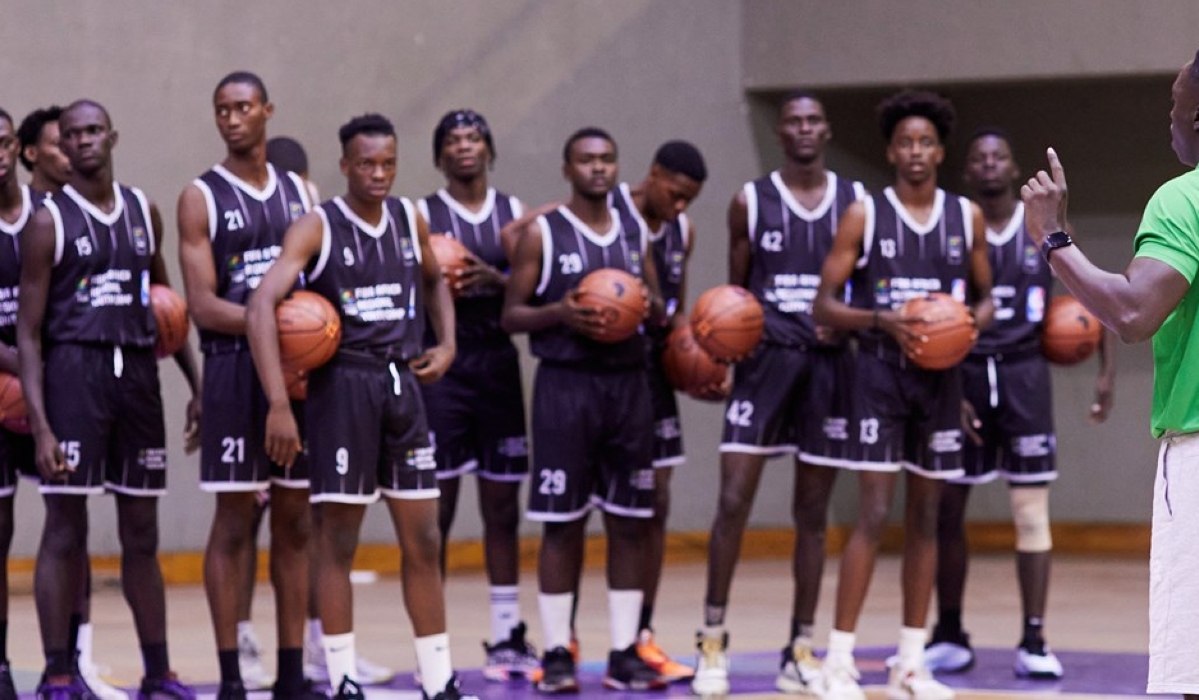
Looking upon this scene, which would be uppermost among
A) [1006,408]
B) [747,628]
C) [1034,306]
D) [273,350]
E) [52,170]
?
[52,170]

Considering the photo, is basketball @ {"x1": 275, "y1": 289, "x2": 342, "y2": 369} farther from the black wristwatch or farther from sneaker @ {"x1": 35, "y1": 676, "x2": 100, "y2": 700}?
the black wristwatch

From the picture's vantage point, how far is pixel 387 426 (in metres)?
5.91

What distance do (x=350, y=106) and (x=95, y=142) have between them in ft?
14.5

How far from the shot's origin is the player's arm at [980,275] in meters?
6.78

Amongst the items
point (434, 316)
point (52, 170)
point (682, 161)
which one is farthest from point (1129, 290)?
point (52, 170)

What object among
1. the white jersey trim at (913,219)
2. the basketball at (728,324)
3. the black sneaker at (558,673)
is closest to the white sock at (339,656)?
the black sneaker at (558,673)

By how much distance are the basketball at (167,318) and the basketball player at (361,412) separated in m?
0.83

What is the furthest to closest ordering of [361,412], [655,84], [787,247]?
[655,84], [787,247], [361,412]

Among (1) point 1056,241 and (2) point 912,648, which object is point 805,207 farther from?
(1) point 1056,241

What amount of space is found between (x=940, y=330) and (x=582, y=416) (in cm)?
133

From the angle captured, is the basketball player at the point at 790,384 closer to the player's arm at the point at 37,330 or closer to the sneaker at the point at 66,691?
the sneaker at the point at 66,691

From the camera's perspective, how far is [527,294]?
271 inches

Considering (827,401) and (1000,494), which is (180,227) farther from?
(1000,494)

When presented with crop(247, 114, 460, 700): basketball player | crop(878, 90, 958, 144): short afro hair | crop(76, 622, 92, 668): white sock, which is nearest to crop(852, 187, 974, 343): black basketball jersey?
crop(878, 90, 958, 144): short afro hair
